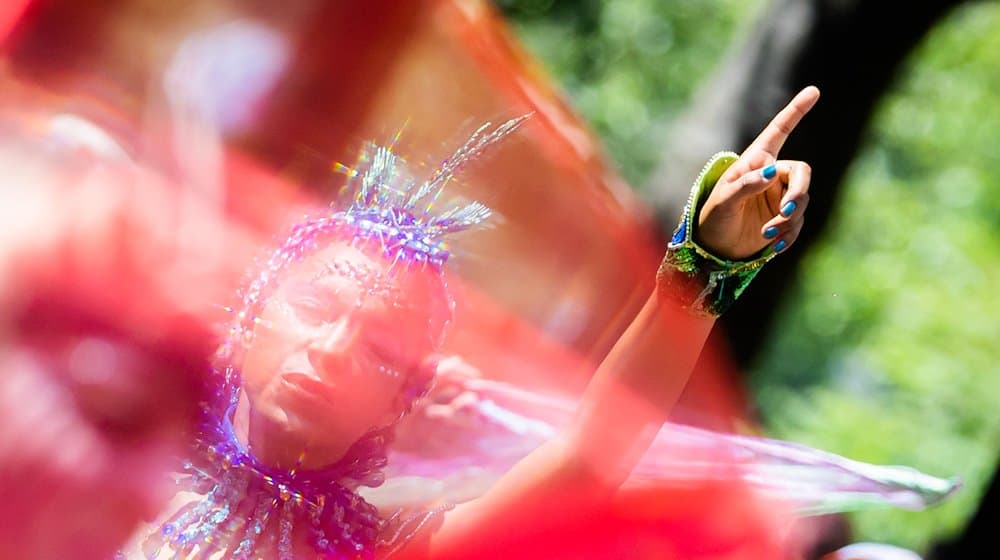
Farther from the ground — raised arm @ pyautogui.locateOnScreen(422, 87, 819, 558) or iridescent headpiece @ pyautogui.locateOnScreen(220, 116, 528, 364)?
iridescent headpiece @ pyautogui.locateOnScreen(220, 116, 528, 364)

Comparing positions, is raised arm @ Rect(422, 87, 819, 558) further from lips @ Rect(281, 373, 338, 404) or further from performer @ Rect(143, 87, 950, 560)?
lips @ Rect(281, 373, 338, 404)

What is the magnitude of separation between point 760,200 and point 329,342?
0.98 ft

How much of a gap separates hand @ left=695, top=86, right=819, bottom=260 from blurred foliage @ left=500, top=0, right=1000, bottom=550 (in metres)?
1.29

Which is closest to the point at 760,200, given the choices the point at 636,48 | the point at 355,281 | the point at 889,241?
the point at 355,281

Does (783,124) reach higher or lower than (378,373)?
higher

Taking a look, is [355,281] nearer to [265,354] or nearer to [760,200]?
[265,354]

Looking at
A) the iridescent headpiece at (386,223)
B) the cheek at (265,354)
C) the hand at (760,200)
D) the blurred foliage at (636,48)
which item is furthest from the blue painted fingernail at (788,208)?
the blurred foliage at (636,48)

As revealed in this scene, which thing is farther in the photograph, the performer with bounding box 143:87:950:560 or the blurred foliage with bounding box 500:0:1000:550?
the blurred foliage with bounding box 500:0:1000:550

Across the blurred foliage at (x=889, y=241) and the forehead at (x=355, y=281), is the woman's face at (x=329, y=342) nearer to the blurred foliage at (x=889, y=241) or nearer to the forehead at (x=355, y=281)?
the forehead at (x=355, y=281)

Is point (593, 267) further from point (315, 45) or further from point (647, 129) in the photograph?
point (647, 129)

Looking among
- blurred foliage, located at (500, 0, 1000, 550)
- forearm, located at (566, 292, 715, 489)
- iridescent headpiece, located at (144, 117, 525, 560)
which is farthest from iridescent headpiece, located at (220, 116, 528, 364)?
blurred foliage, located at (500, 0, 1000, 550)

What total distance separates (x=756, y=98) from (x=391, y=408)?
0.71 metres

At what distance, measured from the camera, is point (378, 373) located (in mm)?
665

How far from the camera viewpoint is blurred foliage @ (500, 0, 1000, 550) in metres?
2.02
